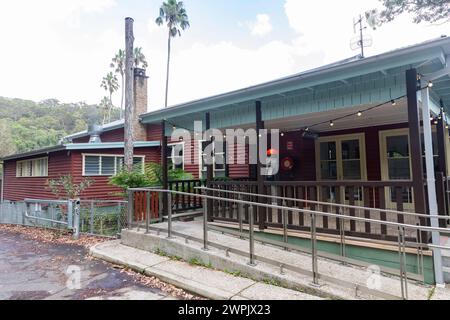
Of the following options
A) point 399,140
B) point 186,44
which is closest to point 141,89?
point 399,140

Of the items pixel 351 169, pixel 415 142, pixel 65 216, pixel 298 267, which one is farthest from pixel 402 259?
pixel 65 216

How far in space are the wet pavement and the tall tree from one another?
14283 millimetres

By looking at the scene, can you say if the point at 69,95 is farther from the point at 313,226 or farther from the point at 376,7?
the point at 313,226

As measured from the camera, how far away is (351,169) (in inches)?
326

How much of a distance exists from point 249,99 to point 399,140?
4.68 meters

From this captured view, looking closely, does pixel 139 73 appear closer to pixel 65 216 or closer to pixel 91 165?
pixel 91 165

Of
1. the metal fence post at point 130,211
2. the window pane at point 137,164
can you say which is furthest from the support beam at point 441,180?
the window pane at point 137,164

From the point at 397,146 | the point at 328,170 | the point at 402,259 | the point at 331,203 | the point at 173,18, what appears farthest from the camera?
the point at 173,18

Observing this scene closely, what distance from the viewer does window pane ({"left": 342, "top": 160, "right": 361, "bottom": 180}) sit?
818 centimetres

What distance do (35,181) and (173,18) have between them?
17.4 metres

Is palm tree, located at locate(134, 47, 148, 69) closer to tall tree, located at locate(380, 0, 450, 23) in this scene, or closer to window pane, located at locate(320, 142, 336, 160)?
tall tree, located at locate(380, 0, 450, 23)

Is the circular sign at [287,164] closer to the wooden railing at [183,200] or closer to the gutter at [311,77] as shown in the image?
the wooden railing at [183,200]

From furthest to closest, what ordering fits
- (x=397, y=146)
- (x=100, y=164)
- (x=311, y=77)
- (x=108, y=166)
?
(x=108, y=166)
(x=100, y=164)
(x=397, y=146)
(x=311, y=77)

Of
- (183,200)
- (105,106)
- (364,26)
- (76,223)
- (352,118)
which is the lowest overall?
(76,223)
